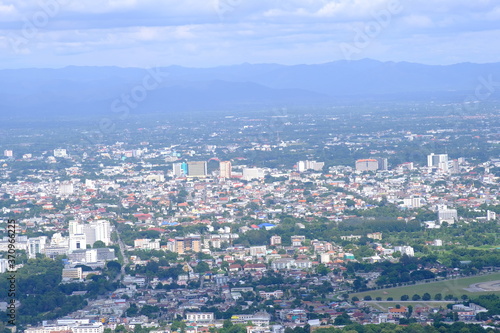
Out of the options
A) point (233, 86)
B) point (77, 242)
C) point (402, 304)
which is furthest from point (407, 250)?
point (233, 86)

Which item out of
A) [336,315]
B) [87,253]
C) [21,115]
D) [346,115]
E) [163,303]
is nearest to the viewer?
[336,315]

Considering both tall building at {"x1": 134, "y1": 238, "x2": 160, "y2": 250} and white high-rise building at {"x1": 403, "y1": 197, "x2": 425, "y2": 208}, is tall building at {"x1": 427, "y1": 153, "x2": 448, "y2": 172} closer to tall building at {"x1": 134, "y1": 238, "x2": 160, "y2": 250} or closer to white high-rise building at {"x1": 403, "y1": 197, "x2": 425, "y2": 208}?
white high-rise building at {"x1": 403, "y1": 197, "x2": 425, "y2": 208}

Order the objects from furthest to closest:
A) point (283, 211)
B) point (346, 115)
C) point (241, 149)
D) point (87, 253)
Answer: point (346, 115)
point (241, 149)
point (283, 211)
point (87, 253)

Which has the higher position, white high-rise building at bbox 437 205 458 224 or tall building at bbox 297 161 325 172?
tall building at bbox 297 161 325 172

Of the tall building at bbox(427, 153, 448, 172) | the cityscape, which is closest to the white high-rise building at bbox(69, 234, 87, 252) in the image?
the cityscape

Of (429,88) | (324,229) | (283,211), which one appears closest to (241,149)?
(283,211)

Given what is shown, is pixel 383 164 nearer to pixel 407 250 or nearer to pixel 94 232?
pixel 94 232

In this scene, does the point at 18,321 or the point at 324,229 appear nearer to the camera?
the point at 18,321

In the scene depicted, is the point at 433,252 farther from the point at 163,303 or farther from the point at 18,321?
the point at 18,321
